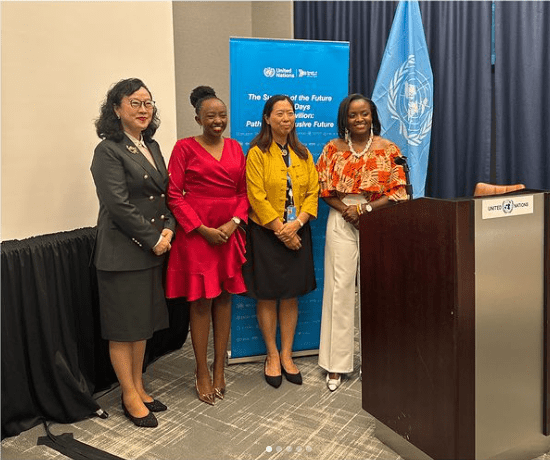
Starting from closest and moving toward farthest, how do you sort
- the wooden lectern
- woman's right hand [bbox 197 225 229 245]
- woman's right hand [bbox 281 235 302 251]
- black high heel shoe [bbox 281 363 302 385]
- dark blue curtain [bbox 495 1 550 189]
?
the wooden lectern < woman's right hand [bbox 197 225 229 245] < woman's right hand [bbox 281 235 302 251] < black high heel shoe [bbox 281 363 302 385] < dark blue curtain [bbox 495 1 550 189]

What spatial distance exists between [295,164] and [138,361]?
4.35 feet

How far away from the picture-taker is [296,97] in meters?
3.59

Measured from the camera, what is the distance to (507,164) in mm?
4562

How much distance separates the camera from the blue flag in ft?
14.6

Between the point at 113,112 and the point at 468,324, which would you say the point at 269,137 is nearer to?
the point at 113,112

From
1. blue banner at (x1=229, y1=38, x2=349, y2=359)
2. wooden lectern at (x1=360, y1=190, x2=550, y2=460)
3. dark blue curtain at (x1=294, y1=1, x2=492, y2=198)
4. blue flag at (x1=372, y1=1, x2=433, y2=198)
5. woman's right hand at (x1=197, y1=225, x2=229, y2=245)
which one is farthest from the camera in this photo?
dark blue curtain at (x1=294, y1=1, x2=492, y2=198)

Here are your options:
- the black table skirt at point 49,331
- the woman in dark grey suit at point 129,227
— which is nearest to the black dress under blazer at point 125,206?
the woman in dark grey suit at point 129,227

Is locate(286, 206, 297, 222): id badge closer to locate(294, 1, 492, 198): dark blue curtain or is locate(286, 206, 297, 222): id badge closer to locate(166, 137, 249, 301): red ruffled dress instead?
locate(166, 137, 249, 301): red ruffled dress

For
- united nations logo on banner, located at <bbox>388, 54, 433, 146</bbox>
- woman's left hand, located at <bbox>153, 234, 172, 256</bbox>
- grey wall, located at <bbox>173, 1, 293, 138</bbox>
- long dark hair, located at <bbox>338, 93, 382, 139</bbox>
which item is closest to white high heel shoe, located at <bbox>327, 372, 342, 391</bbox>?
woman's left hand, located at <bbox>153, 234, 172, 256</bbox>

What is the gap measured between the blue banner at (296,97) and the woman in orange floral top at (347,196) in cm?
38

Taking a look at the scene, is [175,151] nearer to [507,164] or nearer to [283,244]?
[283,244]

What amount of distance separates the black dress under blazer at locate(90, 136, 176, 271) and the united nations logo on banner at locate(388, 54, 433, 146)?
2.31 meters

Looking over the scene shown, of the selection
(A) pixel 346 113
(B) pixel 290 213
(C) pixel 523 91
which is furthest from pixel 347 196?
(C) pixel 523 91

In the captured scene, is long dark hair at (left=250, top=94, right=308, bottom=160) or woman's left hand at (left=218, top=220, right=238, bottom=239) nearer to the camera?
woman's left hand at (left=218, top=220, right=238, bottom=239)
